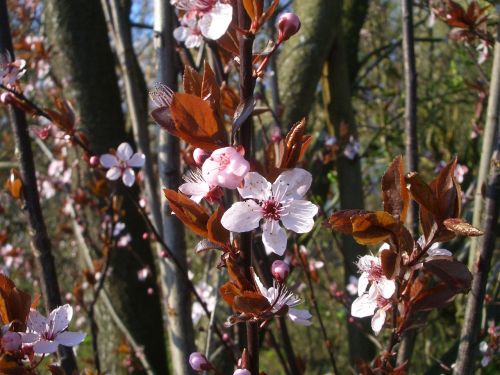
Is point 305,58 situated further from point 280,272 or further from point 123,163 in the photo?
point 280,272

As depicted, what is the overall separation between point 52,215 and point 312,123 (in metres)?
3.75

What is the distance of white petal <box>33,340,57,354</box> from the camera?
706mm

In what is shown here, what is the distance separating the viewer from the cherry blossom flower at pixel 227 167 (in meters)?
0.61

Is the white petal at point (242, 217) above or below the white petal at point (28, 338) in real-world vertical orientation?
above

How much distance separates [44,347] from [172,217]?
2.57 ft

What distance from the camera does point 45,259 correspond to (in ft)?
4.09

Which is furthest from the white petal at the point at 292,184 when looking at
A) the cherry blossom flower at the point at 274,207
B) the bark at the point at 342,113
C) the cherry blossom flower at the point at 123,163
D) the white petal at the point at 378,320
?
the bark at the point at 342,113

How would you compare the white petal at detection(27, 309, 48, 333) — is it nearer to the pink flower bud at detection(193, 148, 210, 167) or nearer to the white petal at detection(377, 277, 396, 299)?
the pink flower bud at detection(193, 148, 210, 167)

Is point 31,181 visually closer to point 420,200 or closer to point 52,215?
point 420,200

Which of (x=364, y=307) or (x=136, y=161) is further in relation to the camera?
(x=136, y=161)

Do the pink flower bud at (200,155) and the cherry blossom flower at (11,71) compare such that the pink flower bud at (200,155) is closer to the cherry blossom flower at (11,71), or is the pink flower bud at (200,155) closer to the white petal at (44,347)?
the white petal at (44,347)

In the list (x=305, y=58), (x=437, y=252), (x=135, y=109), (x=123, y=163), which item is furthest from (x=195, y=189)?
(x=305, y=58)

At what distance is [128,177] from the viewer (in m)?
1.40

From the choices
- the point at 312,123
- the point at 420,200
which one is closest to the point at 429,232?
the point at 420,200
